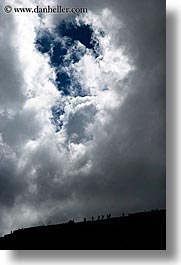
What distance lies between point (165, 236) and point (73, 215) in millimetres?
827

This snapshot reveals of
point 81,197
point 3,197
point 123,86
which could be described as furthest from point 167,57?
point 3,197

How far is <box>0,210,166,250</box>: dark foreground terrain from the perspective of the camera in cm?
379

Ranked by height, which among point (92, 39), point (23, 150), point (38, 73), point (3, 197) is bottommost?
point (3, 197)

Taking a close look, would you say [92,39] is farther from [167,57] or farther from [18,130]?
[18,130]

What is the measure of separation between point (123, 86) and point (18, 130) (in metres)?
1.02

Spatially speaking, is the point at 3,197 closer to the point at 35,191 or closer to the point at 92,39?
the point at 35,191

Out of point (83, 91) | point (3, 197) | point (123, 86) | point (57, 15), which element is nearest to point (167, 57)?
point (123, 86)

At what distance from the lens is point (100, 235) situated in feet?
12.6

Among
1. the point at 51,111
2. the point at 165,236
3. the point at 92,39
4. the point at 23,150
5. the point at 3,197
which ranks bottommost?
the point at 165,236

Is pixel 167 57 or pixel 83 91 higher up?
pixel 167 57

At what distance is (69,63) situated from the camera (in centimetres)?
399

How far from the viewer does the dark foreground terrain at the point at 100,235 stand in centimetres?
379

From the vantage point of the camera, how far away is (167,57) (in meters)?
3.99

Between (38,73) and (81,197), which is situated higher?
(38,73)
